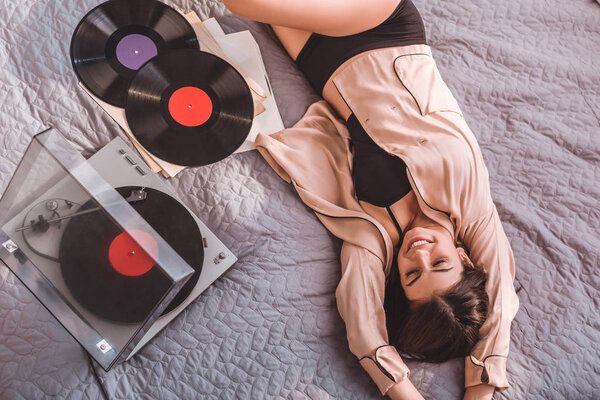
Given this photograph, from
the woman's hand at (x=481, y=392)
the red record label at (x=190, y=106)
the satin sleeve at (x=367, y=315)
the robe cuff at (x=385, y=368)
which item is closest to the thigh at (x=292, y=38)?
the red record label at (x=190, y=106)

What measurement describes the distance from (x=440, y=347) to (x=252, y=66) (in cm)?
86

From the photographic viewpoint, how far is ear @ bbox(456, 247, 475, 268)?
116 centimetres

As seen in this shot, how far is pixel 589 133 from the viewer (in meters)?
A: 1.40

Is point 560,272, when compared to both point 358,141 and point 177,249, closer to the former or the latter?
point 358,141

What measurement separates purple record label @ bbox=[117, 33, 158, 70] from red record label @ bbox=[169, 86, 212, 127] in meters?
0.13

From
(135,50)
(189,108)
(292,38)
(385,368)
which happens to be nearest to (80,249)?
(189,108)

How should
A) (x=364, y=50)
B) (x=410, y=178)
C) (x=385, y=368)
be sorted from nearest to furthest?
(x=385, y=368) < (x=410, y=178) < (x=364, y=50)

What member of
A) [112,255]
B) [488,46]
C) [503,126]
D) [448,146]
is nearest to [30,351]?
[112,255]

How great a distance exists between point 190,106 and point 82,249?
47cm

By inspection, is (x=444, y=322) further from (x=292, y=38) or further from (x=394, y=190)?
(x=292, y=38)

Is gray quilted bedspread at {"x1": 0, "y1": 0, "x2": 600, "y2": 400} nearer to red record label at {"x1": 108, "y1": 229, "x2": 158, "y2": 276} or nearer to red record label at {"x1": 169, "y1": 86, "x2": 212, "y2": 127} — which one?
red record label at {"x1": 169, "y1": 86, "x2": 212, "y2": 127}

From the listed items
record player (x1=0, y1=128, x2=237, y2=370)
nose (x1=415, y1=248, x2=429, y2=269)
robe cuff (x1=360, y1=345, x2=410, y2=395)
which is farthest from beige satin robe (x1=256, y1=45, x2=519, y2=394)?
record player (x1=0, y1=128, x2=237, y2=370)

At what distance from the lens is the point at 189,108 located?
3.87ft

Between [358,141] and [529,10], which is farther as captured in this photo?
[529,10]
